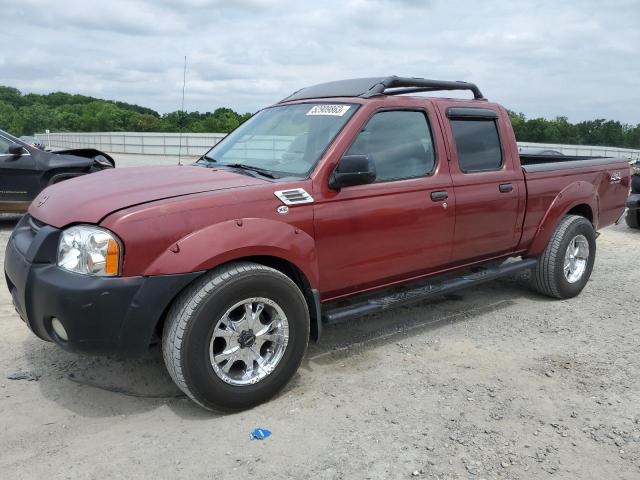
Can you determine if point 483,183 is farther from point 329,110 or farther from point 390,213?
point 329,110

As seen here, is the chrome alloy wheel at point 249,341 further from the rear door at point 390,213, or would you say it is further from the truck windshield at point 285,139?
the truck windshield at point 285,139

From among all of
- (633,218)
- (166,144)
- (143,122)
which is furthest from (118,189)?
(143,122)

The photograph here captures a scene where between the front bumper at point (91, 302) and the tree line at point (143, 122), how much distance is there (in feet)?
8.34

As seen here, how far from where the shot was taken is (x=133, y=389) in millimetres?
3551

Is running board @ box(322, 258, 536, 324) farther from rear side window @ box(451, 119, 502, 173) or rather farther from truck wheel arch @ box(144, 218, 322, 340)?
rear side window @ box(451, 119, 502, 173)

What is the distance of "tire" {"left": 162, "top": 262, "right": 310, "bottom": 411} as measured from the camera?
3012 mm

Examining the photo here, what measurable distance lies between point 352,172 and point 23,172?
6958 mm

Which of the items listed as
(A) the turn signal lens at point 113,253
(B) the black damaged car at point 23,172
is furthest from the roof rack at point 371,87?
(B) the black damaged car at point 23,172

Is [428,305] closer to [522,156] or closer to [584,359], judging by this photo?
[584,359]

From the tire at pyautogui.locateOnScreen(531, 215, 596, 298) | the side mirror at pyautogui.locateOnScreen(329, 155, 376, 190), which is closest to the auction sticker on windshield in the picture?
the side mirror at pyautogui.locateOnScreen(329, 155, 376, 190)

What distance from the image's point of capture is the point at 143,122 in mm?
38312

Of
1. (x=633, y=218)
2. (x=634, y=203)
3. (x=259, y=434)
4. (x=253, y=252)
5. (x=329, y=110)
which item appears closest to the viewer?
(x=259, y=434)

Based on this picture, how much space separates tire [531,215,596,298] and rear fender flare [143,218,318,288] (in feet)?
9.32

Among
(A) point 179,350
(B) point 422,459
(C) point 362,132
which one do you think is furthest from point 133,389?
(C) point 362,132
